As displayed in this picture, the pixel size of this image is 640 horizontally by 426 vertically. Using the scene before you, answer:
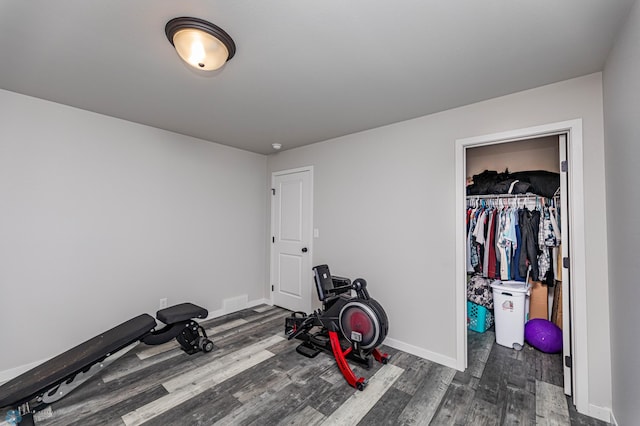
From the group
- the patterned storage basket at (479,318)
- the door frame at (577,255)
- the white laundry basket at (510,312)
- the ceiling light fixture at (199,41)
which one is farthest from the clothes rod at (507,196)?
the ceiling light fixture at (199,41)

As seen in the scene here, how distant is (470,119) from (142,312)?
12.9 ft

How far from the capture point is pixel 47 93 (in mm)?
2301

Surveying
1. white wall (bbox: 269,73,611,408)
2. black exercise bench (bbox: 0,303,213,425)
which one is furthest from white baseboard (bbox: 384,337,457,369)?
black exercise bench (bbox: 0,303,213,425)

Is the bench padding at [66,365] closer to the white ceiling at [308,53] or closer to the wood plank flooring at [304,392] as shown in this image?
the wood plank flooring at [304,392]

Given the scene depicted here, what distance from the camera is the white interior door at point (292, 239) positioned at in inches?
150

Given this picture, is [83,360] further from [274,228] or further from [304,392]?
[274,228]

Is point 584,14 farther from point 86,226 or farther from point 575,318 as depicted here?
point 86,226

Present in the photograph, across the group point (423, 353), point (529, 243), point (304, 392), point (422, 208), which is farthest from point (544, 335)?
point (304, 392)

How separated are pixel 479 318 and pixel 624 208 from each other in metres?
2.29

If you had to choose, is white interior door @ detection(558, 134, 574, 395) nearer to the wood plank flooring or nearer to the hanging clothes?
the wood plank flooring

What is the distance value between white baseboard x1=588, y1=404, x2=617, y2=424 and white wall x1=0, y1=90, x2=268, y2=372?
3.78m

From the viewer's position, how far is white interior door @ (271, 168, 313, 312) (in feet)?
12.5

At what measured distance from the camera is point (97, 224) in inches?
108

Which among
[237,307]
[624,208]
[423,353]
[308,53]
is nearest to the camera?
[624,208]
